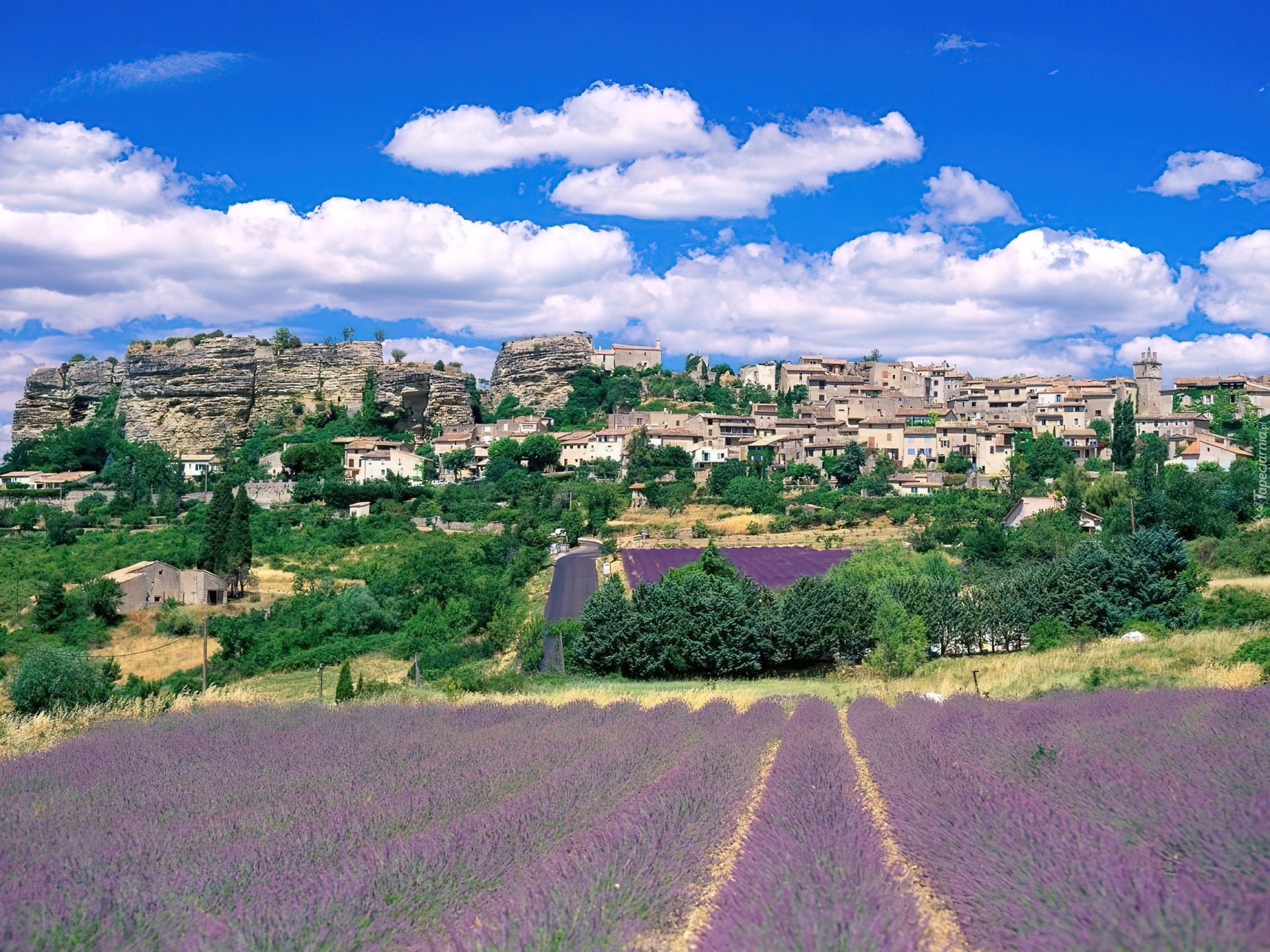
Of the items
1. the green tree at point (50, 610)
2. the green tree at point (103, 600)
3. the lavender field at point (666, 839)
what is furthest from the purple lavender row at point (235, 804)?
the green tree at point (103, 600)

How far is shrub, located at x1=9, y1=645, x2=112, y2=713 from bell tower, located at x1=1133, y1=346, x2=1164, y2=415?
7969 centimetres

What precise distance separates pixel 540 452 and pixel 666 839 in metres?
60.8

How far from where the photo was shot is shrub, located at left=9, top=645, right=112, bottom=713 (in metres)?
17.4

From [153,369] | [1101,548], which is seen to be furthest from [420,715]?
[153,369]

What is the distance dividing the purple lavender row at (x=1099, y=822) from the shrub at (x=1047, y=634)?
38.1ft

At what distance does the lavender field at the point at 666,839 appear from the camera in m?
4.94

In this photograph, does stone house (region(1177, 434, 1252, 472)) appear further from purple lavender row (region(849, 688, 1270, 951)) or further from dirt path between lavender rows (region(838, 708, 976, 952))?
dirt path between lavender rows (region(838, 708, 976, 952))

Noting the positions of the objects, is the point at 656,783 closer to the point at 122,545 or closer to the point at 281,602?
the point at 281,602

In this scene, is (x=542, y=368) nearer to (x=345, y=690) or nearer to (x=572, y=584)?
(x=572, y=584)

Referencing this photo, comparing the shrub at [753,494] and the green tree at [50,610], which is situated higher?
the shrub at [753,494]

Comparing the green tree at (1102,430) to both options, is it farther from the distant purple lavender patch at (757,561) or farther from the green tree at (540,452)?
the green tree at (540,452)

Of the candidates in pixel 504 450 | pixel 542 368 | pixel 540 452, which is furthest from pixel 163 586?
pixel 542 368

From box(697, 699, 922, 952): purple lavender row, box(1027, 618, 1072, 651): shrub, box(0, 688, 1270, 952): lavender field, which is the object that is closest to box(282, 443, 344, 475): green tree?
box(1027, 618, 1072, 651): shrub

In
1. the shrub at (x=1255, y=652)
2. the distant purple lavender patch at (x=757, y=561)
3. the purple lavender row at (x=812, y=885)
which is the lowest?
the distant purple lavender patch at (x=757, y=561)
